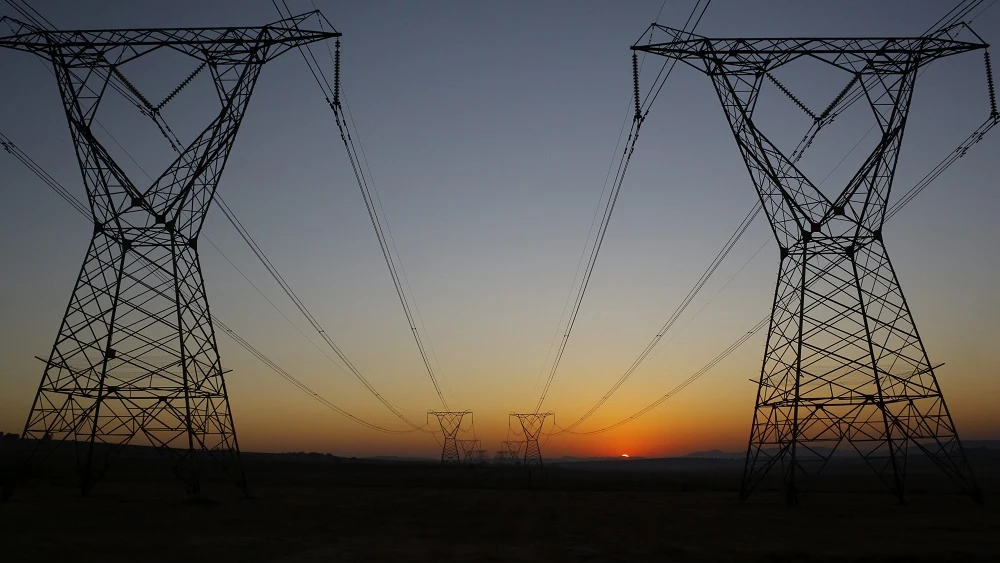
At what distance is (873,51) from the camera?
3181 cm

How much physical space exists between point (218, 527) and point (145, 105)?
63.0 feet

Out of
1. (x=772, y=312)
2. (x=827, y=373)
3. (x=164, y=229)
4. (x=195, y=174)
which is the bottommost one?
(x=827, y=373)

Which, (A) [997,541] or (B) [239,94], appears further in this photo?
(B) [239,94]

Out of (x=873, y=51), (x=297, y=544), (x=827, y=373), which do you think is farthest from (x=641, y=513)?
(x=873, y=51)

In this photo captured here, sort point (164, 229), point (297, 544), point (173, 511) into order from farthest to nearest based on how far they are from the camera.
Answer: point (164, 229) → point (173, 511) → point (297, 544)

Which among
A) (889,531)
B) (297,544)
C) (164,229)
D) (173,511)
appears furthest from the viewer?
(164,229)

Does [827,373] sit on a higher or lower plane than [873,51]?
lower

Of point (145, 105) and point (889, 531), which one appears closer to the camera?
point (889, 531)

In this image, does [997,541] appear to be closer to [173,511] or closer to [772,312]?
[772,312]

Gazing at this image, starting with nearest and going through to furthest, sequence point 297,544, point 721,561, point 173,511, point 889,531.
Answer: point 721,561 → point 297,544 → point 889,531 → point 173,511

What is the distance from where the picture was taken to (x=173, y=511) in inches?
1100

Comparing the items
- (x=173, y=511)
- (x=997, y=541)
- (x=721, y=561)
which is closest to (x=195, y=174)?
(x=173, y=511)

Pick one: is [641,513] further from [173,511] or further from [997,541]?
[173,511]

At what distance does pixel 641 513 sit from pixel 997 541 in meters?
13.5
